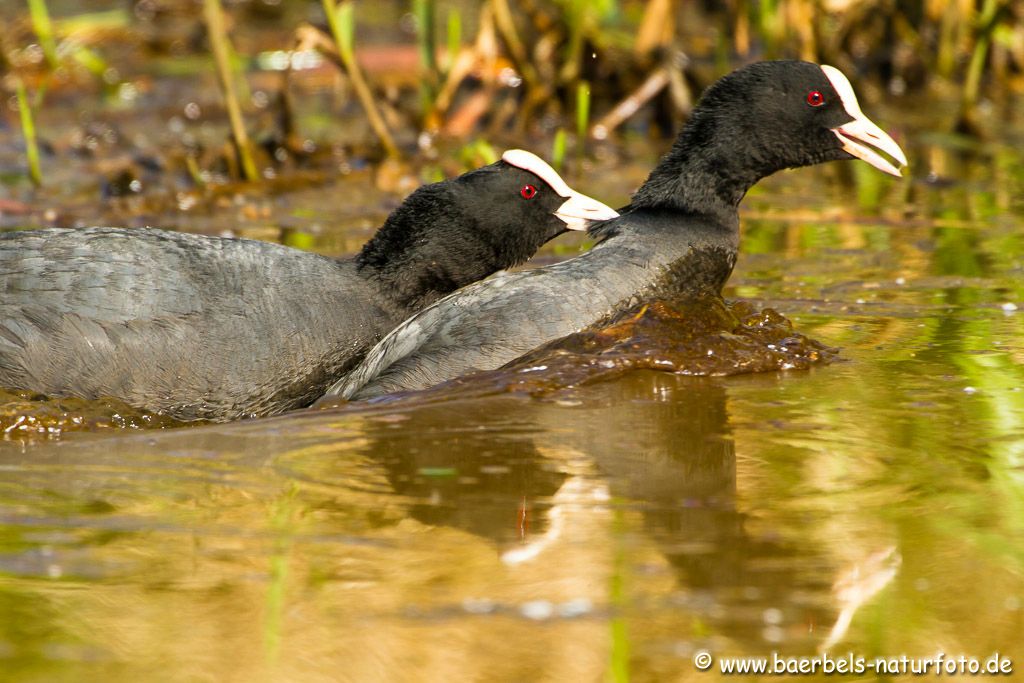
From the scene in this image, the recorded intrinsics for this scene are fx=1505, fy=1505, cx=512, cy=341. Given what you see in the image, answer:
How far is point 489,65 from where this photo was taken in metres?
8.62

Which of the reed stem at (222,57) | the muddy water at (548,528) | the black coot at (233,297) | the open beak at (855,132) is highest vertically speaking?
the reed stem at (222,57)

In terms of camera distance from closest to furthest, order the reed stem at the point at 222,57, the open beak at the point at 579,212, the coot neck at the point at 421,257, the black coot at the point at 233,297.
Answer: the black coot at the point at 233,297
the coot neck at the point at 421,257
the open beak at the point at 579,212
the reed stem at the point at 222,57

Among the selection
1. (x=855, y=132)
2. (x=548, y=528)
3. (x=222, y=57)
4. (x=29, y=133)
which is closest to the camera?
(x=548, y=528)

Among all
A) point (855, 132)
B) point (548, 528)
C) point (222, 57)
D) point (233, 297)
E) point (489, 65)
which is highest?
point (222, 57)

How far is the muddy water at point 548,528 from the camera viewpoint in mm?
2408

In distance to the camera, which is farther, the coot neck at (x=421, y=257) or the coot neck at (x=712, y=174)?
the coot neck at (x=712, y=174)

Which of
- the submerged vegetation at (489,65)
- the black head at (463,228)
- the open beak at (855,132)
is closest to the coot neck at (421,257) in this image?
the black head at (463,228)

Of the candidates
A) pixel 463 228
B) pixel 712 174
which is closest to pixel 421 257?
pixel 463 228

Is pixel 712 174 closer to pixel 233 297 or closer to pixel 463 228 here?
pixel 463 228

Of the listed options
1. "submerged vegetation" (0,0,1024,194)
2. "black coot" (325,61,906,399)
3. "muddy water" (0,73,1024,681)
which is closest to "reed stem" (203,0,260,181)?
"submerged vegetation" (0,0,1024,194)

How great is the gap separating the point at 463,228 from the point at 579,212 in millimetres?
388

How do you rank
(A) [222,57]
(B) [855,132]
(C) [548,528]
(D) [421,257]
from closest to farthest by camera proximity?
(C) [548,528]
(D) [421,257]
(B) [855,132]
(A) [222,57]

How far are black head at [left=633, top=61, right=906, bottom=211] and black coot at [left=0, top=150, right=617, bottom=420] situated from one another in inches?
19.0

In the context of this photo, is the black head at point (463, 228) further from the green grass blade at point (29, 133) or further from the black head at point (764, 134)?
the green grass blade at point (29, 133)
